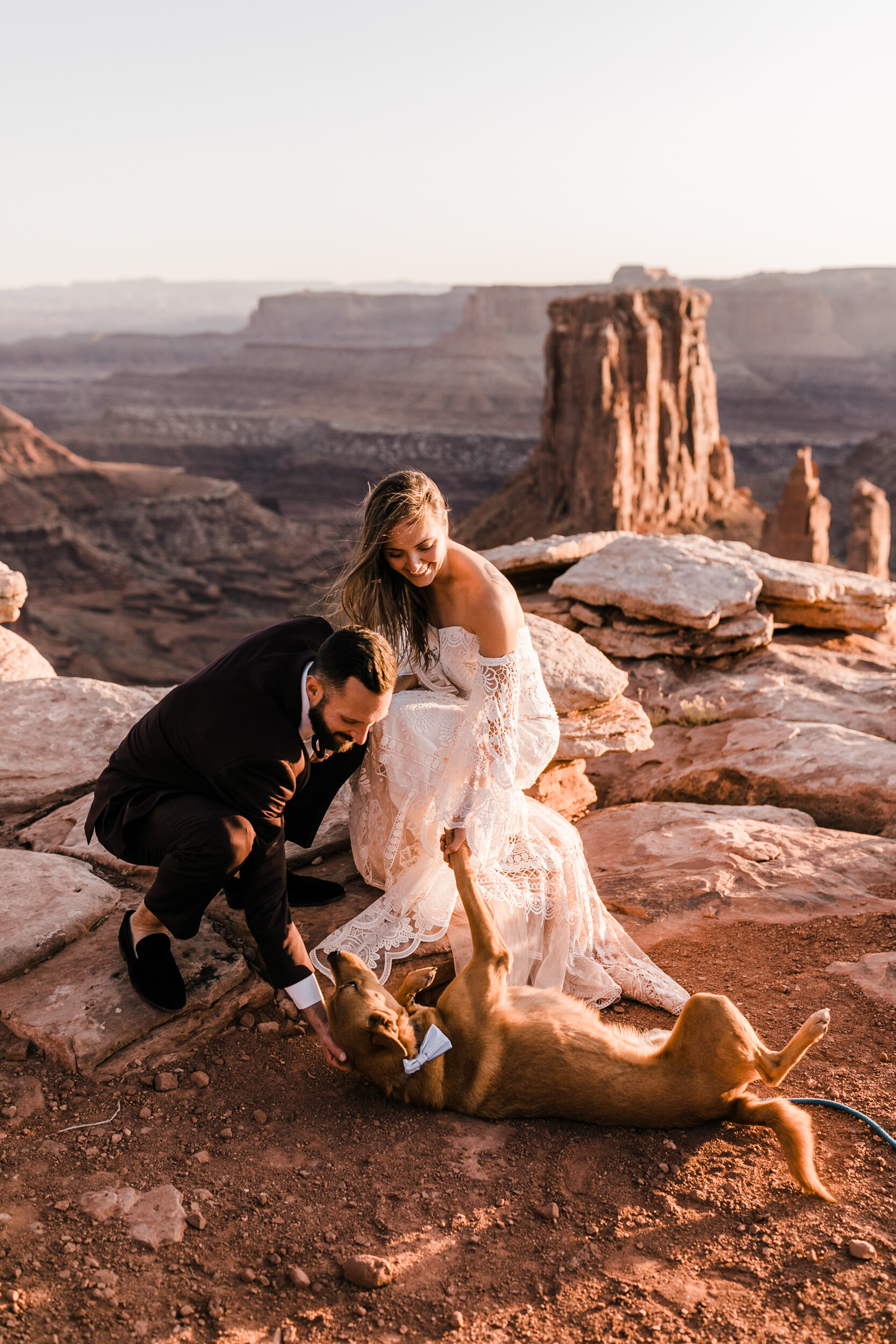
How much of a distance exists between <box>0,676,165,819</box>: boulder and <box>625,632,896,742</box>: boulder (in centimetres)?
384

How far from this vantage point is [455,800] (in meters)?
3.51

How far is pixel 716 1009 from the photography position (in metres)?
2.65

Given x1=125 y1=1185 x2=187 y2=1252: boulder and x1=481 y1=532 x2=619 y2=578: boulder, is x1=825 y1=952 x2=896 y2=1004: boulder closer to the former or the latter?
x1=125 y1=1185 x2=187 y2=1252: boulder

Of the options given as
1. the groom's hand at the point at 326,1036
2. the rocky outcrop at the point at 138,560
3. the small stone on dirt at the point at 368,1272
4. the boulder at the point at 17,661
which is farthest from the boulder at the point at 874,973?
the rocky outcrop at the point at 138,560

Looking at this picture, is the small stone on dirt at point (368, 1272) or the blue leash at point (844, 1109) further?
the blue leash at point (844, 1109)

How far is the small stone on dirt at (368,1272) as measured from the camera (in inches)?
88.7

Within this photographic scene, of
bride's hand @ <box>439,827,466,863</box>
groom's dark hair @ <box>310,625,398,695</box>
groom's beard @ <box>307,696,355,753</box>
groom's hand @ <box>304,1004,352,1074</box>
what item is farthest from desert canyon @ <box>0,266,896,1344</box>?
groom's dark hair @ <box>310,625,398,695</box>

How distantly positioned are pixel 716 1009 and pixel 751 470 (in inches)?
2625

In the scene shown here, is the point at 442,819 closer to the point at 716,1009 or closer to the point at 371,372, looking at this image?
the point at 716,1009

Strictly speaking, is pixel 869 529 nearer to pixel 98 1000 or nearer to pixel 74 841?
pixel 74 841

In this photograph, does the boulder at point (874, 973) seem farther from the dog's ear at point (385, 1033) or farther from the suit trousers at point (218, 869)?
the suit trousers at point (218, 869)

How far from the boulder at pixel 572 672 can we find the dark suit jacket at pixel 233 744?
2135 mm

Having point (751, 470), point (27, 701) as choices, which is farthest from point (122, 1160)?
point (751, 470)

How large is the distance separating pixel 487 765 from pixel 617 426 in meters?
30.2
